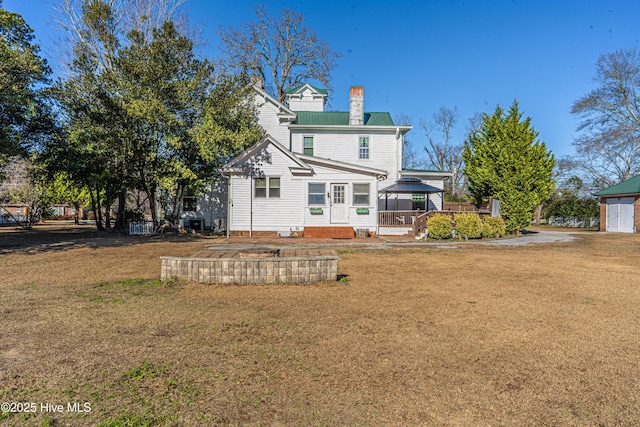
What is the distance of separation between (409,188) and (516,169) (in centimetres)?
564

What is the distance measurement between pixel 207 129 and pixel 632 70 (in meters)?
33.0

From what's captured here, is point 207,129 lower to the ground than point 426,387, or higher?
higher

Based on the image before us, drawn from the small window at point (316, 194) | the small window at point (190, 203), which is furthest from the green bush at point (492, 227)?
the small window at point (190, 203)

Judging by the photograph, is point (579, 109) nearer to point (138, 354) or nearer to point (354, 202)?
point (354, 202)

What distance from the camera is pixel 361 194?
1847 centimetres

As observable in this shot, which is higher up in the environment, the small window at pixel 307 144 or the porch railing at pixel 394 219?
the small window at pixel 307 144

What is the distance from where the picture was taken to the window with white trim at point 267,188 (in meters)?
18.2

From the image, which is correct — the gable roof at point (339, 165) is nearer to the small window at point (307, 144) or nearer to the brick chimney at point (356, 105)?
the small window at point (307, 144)

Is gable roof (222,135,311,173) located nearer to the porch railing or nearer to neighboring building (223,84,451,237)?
neighboring building (223,84,451,237)

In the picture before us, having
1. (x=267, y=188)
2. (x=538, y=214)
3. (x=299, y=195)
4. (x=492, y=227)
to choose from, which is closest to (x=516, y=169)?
(x=492, y=227)

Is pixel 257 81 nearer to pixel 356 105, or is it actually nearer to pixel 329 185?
pixel 356 105

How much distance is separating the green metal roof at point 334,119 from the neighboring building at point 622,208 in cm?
1608

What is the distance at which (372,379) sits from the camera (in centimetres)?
318

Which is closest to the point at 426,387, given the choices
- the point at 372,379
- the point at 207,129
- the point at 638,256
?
the point at 372,379
